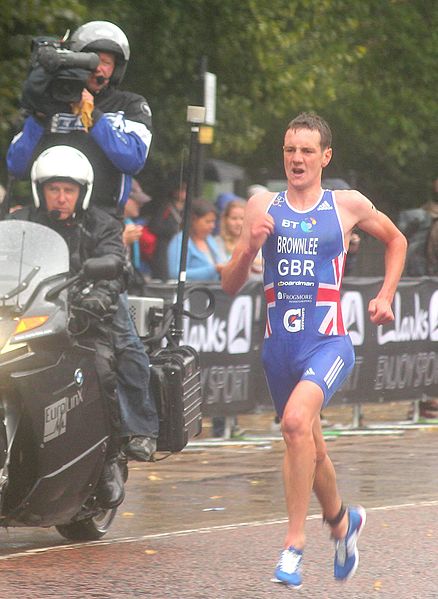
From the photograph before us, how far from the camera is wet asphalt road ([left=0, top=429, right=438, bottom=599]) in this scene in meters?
7.25

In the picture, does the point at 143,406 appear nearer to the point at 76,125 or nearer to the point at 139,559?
the point at 139,559

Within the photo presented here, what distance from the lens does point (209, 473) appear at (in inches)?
471

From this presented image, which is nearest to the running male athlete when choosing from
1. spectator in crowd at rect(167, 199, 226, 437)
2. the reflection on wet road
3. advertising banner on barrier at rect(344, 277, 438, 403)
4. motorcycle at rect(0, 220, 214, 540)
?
motorcycle at rect(0, 220, 214, 540)

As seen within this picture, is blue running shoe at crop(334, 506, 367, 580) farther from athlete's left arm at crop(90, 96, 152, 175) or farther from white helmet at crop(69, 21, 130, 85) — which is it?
white helmet at crop(69, 21, 130, 85)

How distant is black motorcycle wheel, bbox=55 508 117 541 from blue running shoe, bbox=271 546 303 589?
179 centimetres

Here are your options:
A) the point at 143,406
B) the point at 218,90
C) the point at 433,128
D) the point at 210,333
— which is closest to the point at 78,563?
the point at 143,406

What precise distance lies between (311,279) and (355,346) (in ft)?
24.9

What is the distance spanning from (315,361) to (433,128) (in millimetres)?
24975

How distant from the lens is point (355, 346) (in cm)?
1500

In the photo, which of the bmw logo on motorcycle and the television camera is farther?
the television camera

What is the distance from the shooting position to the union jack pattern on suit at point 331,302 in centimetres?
747

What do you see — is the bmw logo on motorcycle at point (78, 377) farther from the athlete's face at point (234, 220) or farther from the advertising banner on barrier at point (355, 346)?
the athlete's face at point (234, 220)

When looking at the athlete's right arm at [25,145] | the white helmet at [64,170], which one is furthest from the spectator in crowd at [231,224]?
the white helmet at [64,170]

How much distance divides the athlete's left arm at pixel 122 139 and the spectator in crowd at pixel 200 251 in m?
5.30
